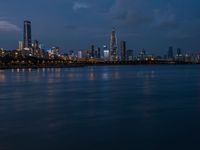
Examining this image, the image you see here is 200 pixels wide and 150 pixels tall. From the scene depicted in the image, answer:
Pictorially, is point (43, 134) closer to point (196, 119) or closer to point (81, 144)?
point (81, 144)

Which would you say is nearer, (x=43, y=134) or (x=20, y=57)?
(x=43, y=134)

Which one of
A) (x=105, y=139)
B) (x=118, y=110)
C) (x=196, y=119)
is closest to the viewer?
(x=105, y=139)

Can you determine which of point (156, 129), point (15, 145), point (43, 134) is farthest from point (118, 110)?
point (15, 145)

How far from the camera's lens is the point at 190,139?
47.3 ft

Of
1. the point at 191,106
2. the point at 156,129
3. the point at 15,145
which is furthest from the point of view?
the point at 191,106

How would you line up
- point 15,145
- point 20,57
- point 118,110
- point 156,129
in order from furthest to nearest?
point 20,57 < point 118,110 < point 156,129 < point 15,145

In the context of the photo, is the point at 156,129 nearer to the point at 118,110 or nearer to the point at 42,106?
the point at 118,110

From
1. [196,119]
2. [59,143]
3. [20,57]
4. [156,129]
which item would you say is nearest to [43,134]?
[59,143]

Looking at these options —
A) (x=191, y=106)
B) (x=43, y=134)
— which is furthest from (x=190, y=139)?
(x=191, y=106)

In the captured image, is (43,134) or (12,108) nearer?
(43,134)

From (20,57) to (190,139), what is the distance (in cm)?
17645

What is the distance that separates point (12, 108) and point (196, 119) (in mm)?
10796

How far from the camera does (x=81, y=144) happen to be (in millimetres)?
13812

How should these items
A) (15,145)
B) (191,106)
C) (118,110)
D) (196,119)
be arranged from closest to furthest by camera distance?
(15,145)
(196,119)
(118,110)
(191,106)
